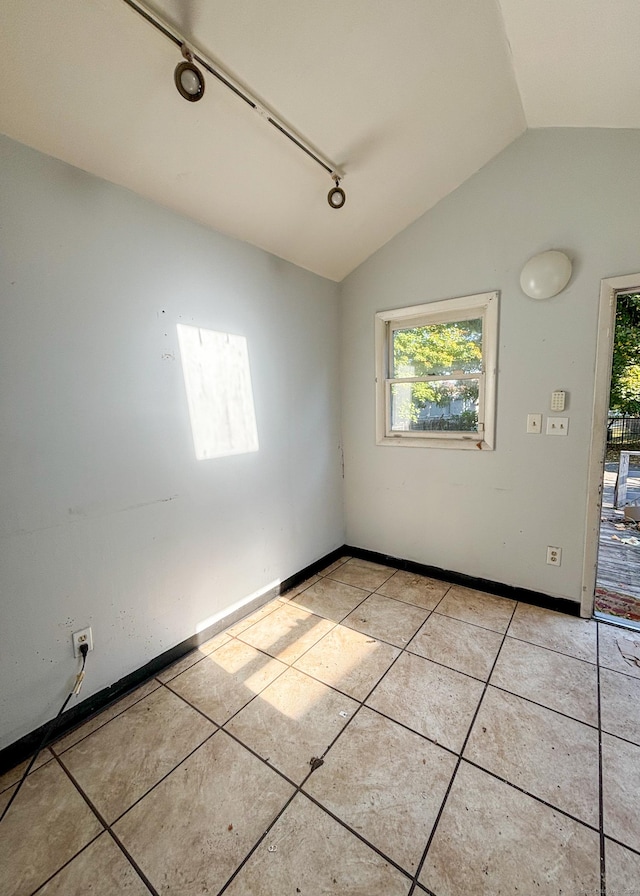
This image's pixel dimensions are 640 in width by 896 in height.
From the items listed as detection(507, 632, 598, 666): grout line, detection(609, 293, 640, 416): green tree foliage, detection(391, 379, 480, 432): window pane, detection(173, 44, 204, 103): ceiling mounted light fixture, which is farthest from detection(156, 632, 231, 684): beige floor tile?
detection(609, 293, 640, 416): green tree foliage

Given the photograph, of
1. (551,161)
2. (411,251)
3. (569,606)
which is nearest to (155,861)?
(569,606)

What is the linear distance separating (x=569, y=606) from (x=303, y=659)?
64.4 inches

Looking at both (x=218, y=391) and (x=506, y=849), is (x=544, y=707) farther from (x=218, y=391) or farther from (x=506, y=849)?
(x=218, y=391)

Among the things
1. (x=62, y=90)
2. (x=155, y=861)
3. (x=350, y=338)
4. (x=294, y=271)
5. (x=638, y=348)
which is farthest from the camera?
(x=638, y=348)

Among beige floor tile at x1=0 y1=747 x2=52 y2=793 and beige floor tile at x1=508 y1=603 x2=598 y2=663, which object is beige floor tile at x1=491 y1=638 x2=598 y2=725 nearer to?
beige floor tile at x1=508 y1=603 x2=598 y2=663

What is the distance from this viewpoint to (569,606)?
6.94 ft

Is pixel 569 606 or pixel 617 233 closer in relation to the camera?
Answer: pixel 617 233

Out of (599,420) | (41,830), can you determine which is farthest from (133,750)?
(599,420)

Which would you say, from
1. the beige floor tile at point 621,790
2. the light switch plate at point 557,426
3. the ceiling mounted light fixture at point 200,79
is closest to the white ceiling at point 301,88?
the ceiling mounted light fixture at point 200,79

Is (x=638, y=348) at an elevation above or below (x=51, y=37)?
below

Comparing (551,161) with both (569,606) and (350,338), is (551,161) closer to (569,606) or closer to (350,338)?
(350,338)

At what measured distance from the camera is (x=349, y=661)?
1.80 m

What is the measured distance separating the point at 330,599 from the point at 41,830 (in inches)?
63.6

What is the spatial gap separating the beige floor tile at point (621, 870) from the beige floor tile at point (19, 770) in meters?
1.88
